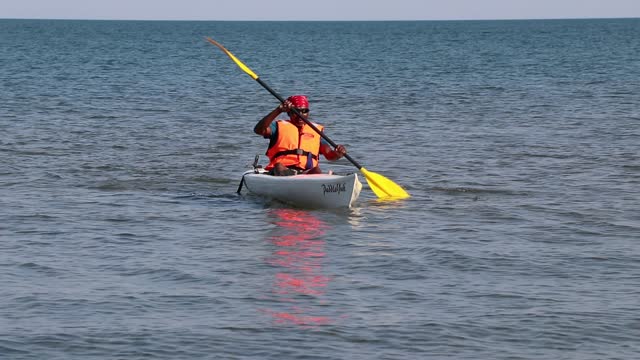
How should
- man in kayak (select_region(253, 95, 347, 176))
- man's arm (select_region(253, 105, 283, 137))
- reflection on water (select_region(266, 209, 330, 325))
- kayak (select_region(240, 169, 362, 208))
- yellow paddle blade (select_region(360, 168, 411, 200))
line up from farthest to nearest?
1. yellow paddle blade (select_region(360, 168, 411, 200))
2. man in kayak (select_region(253, 95, 347, 176))
3. man's arm (select_region(253, 105, 283, 137))
4. kayak (select_region(240, 169, 362, 208))
5. reflection on water (select_region(266, 209, 330, 325))

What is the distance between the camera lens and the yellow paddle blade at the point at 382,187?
17.3 m

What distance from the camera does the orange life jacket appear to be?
54.6ft

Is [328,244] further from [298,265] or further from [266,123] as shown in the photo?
[266,123]

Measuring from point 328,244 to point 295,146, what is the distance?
294 centimetres

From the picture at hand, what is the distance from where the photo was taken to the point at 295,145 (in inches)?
659

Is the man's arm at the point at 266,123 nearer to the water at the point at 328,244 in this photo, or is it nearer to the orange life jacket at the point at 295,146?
the orange life jacket at the point at 295,146

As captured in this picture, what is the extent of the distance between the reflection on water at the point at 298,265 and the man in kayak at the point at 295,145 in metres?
0.77

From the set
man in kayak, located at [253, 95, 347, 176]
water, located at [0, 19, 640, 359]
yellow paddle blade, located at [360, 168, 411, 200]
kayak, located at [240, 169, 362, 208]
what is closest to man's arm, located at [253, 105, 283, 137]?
man in kayak, located at [253, 95, 347, 176]

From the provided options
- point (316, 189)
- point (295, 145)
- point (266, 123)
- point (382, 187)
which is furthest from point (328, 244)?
point (382, 187)

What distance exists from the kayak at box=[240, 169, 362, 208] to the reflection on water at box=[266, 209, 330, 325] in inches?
7.7

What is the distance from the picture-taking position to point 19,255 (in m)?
13.1

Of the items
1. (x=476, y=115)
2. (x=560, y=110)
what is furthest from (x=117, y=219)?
(x=560, y=110)

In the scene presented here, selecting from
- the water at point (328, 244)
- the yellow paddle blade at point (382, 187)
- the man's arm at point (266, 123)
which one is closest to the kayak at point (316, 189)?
the water at point (328, 244)

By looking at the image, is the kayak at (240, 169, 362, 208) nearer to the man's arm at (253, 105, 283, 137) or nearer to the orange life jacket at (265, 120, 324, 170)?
the orange life jacket at (265, 120, 324, 170)
